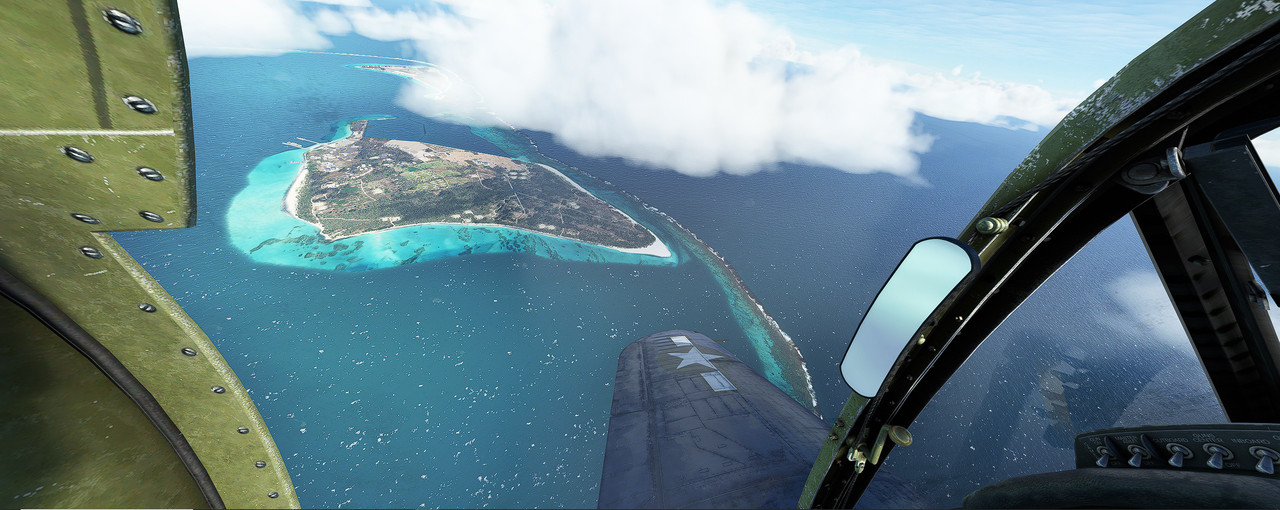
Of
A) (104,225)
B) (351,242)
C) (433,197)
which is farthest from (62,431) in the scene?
(433,197)

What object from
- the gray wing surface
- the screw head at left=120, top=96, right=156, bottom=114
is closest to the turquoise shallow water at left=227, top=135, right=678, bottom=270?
the gray wing surface

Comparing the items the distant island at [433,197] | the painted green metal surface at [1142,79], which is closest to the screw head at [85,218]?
the painted green metal surface at [1142,79]

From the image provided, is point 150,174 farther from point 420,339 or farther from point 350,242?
point 350,242

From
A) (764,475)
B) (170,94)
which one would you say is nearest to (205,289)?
(170,94)

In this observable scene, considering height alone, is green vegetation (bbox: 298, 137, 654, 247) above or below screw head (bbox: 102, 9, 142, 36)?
below

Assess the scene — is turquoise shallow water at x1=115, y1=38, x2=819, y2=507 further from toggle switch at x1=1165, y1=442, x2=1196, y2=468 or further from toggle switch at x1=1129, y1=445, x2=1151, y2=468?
toggle switch at x1=1165, y1=442, x2=1196, y2=468

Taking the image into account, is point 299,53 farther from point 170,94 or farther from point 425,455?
point 170,94
